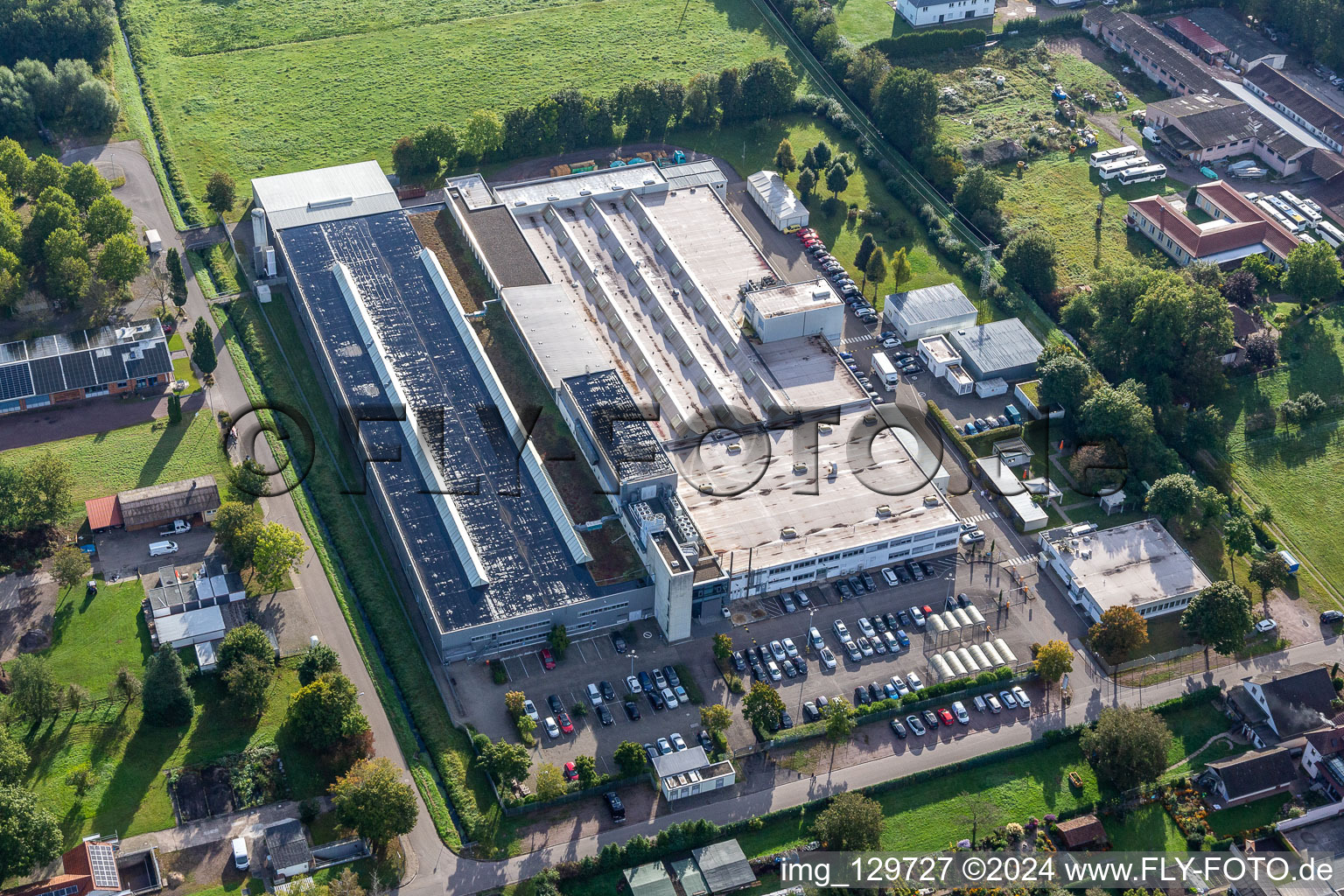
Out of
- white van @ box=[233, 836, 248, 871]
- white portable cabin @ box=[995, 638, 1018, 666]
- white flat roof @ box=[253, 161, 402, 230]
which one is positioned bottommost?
white portable cabin @ box=[995, 638, 1018, 666]

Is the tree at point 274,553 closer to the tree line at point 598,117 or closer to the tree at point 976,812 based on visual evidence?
the tree at point 976,812

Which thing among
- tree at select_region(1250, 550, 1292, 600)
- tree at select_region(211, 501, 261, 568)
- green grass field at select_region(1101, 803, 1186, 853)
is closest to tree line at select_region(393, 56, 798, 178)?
tree at select_region(211, 501, 261, 568)

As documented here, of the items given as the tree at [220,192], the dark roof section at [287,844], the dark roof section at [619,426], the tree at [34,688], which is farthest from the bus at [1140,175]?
the tree at [34,688]

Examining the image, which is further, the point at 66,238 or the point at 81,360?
the point at 66,238

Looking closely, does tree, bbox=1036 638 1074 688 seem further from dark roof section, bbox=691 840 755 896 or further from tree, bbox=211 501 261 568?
tree, bbox=211 501 261 568

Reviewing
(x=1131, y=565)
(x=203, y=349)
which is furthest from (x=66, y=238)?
(x=1131, y=565)

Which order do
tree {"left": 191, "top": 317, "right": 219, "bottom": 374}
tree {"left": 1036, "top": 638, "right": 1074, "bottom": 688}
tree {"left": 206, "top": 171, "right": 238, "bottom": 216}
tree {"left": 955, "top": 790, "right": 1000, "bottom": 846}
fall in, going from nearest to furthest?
1. tree {"left": 955, "top": 790, "right": 1000, "bottom": 846}
2. tree {"left": 1036, "top": 638, "right": 1074, "bottom": 688}
3. tree {"left": 191, "top": 317, "right": 219, "bottom": 374}
4. tree {"left": 206, "top": 171, "right": 238, "bottom": 216}

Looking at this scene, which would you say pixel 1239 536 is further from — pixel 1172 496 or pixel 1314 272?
pixel 1314 272
